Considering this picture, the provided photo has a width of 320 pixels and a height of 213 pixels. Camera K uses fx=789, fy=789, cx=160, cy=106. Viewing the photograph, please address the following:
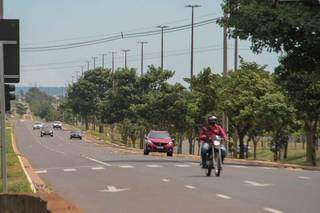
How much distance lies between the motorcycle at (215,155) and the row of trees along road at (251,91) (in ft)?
32.7

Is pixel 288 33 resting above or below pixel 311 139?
above

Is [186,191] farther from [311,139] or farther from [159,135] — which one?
[159,135]

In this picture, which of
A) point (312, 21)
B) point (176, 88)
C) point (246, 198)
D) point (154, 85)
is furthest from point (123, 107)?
point (246, 198)

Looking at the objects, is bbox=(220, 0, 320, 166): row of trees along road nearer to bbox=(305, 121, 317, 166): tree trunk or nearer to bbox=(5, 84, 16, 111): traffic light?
bbox=(305, 121, 317, 166): tree trunk

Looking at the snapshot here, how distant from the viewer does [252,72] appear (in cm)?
5525

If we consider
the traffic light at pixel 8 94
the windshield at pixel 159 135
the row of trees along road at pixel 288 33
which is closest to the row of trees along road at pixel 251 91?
the row of trees along road at pixel 288 33

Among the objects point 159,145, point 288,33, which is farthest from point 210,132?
point 159,145

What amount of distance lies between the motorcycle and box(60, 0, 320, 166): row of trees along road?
32.7 ft

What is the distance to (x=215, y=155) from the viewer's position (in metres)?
23.4

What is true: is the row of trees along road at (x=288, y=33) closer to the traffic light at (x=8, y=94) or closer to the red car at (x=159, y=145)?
the red car at (x=159, y=145)

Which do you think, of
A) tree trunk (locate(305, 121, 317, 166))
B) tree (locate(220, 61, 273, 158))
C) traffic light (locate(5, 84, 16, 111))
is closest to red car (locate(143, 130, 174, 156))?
tree (locate(220, 61, 273, 158))

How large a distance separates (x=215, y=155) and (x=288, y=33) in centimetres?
1180

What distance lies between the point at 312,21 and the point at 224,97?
23.4 m

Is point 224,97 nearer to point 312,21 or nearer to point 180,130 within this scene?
point 180,130
